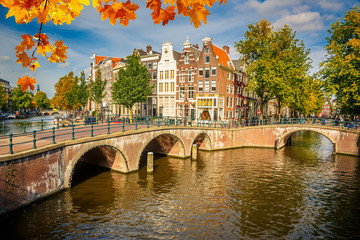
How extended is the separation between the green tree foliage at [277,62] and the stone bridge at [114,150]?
22.3ft

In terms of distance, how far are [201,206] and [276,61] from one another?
2871 centimetres

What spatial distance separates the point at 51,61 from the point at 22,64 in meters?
0.40

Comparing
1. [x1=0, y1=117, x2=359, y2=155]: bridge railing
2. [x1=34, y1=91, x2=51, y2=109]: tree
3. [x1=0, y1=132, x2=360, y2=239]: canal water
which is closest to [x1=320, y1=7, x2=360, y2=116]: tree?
[x1=0, y1=117, x2=359, y2=155]: bridge railing

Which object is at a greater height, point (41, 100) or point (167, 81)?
point (41, 100)

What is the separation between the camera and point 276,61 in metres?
33.7

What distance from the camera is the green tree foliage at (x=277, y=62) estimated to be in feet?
107

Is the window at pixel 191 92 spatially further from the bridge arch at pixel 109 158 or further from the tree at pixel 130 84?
the bridge arch at pixel 109 158

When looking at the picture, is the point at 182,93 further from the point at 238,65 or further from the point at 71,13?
the point at 71,13

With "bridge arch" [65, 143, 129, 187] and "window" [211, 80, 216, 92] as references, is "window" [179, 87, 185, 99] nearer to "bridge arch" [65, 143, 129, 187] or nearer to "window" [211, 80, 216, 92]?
"window" [211, 80, 216, 92]

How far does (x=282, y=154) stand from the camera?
88.2 feet

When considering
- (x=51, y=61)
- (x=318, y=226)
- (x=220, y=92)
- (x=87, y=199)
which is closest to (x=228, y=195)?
(x=318, y=226)

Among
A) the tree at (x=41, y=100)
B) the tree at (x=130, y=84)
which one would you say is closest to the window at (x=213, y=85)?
the tree at (x=130, y=84)

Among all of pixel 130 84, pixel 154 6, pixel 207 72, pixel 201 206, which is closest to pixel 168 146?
pixel 130 84

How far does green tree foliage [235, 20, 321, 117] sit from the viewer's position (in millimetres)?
32719
